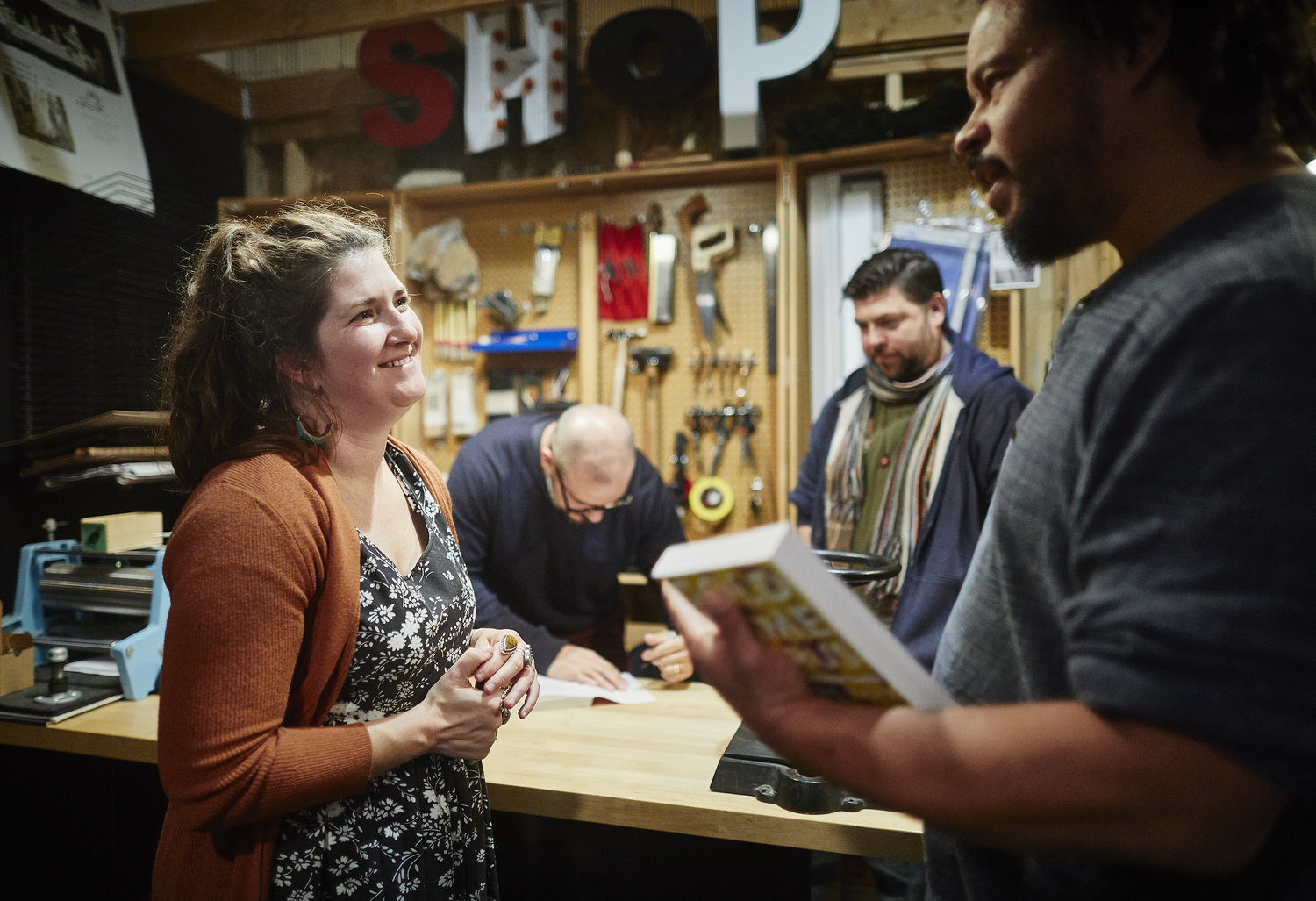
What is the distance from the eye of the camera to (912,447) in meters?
2.78

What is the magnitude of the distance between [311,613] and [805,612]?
2.64 feet

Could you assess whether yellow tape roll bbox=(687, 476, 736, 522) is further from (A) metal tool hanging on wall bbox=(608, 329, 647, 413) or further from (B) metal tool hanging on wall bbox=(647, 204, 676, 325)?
(B) metal tool hanging on wall bbox=(647, 204, 676, 325)

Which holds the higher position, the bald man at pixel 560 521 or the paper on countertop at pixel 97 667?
the bald man at pixel 560 521

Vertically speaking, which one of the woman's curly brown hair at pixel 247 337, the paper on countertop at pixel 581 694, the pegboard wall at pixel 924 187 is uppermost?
the pegboard wall at pixel 924 187

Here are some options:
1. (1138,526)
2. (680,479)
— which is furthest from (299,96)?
(1138,526)

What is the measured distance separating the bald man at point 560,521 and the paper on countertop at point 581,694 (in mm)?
192

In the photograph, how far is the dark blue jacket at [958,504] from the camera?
2.56 metres

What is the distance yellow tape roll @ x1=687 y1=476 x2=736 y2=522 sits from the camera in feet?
12.0

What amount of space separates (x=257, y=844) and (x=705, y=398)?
2.90 m

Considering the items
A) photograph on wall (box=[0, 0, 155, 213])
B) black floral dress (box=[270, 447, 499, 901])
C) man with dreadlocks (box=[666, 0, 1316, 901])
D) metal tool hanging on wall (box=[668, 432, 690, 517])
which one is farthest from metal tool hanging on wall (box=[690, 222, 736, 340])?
man with dreadlocks (box=[666, 0, 1316, 901])

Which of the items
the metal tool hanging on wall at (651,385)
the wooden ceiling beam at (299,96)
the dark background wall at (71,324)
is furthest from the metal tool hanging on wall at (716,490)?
the wooden ceiling beam at (299,96)

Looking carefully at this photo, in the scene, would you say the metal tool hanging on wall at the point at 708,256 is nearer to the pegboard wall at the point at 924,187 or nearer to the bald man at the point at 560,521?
the pegboard wall at the point at 924,187

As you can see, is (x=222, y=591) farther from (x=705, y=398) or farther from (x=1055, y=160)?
(x=705, y=398)

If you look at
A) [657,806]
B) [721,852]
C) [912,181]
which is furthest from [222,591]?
[912,181]
